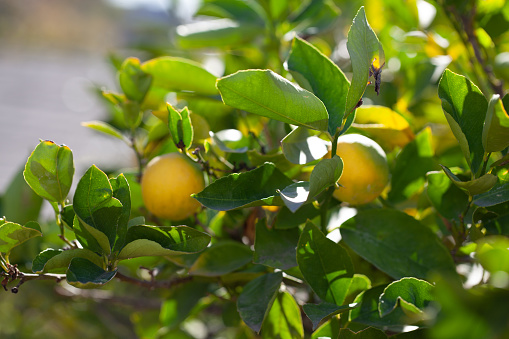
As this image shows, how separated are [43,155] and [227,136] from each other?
0.73ft

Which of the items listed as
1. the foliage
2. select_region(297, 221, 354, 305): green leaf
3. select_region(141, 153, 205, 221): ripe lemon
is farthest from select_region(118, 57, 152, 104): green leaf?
select_region(297, 221, 354, 305): green leaf

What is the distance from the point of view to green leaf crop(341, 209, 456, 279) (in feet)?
1.69

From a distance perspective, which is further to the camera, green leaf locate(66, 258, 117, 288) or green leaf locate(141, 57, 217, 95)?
green leaf locate(141, 57, 217, 95)

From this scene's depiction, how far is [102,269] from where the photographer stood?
50 centimetres

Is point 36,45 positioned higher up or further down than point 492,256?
further down

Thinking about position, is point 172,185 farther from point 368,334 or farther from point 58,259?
point 368,334

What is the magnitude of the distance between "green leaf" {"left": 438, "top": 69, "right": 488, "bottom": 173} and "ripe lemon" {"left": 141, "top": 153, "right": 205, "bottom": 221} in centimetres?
30

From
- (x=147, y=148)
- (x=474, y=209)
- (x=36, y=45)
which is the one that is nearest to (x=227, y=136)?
(x=147, y=148)

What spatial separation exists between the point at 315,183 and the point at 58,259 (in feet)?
0.89

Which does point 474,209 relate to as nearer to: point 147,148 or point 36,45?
point 147,148

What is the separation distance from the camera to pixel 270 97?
1.48 ft

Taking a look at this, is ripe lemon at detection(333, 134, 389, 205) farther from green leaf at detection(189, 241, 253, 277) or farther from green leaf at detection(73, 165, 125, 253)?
green leaf at detection(73, 165, 125, 253)

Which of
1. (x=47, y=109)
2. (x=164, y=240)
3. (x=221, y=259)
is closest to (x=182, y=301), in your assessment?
(x=221, y=259)

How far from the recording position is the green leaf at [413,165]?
64 centimetres
